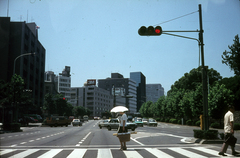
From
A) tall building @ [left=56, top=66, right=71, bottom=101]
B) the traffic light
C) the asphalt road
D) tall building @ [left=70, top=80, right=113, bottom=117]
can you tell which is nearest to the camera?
the asphalt road

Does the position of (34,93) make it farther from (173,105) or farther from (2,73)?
(173,105)

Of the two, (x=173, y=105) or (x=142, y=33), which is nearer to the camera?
(x=142, y=33)

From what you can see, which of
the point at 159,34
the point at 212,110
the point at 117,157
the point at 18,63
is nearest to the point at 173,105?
the point at 212,110

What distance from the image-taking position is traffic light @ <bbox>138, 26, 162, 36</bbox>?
44.2ft

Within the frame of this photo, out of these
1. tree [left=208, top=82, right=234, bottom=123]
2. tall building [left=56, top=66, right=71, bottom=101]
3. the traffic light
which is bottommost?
tree [left=208, top=82, right=234, bottom=123]

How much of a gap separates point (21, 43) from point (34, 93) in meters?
19.9

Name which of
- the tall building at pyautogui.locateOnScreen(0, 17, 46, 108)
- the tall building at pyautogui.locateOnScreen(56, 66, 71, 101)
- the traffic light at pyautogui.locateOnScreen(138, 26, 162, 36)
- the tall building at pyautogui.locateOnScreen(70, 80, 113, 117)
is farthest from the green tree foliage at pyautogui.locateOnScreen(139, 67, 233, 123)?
the tall building at pyautogui.locateOnScreen(56, 66, 71, 101)

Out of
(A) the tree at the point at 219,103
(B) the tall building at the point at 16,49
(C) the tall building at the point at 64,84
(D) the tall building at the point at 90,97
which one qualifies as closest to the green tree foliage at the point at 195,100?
(A) the tree at the point at 219,103

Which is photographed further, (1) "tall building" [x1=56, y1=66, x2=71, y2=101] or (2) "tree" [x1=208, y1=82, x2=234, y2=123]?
(1) "tall building" [x1=56, y1=66, x2=71, y2=101]

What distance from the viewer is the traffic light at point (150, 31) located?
44.2ft

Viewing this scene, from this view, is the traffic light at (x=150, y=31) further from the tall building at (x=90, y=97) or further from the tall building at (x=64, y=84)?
the tall building at (x=64, y=84)

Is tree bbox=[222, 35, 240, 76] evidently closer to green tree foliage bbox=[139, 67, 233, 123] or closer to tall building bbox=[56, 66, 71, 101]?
green tree foliage bbox=[139, 67, 233, 123]

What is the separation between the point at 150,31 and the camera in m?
13.6

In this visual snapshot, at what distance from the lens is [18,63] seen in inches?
2643
